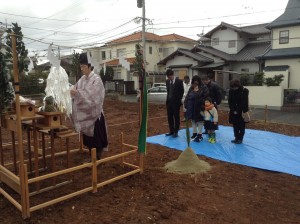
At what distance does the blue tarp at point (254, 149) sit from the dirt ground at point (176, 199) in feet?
1.27

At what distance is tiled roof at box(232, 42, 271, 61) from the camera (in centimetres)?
2227

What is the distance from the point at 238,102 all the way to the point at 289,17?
52.6 ft

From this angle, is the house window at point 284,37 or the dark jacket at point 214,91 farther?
the house window at point 284,37

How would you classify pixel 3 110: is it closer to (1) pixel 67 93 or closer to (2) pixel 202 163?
(1) pixel 67 93

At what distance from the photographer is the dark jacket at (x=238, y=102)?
19.9 feet

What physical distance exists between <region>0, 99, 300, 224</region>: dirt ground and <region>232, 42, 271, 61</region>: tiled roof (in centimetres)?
1951

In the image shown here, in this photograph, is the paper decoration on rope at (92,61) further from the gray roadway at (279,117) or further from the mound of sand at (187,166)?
the gray roadway at (279,117)

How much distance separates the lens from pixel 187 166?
456 centimetres

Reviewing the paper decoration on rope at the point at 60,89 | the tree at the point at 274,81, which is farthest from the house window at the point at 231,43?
the paper decoration on rope at the point at 60,89

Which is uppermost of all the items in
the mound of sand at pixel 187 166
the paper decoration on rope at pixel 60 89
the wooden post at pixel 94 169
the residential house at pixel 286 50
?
the residential house at pixel 286 50

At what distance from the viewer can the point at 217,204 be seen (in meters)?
3.36

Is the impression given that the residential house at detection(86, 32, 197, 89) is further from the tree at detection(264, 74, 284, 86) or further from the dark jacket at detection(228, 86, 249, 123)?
the dark jacket at detection(228, 86, 249, 123)

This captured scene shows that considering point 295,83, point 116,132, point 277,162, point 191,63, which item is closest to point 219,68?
point 191,63

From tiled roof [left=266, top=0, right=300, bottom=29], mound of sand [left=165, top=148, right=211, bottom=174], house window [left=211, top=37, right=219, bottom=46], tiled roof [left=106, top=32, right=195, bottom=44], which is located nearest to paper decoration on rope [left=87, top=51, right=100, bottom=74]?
mound of sand [left=165, top=148, right=211, bottom=174]
